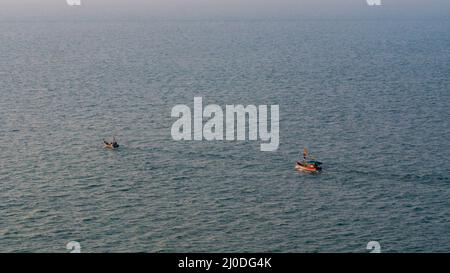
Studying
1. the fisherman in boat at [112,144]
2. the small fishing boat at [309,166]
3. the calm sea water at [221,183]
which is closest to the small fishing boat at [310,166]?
the small fishing boat at [309,166]

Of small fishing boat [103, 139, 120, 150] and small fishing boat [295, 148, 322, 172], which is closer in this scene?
small fishing boat [295, 148, 322, 172]

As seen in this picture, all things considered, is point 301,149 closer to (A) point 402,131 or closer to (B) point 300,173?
(B) point 300,173

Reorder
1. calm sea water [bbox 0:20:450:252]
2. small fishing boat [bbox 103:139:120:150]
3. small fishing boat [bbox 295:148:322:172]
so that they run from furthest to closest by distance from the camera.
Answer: small fishing boat [bbox 103:139:120:150], small fishing boat [bbox 295:148:322:172], calm sea water [bbox 0:20:450:252]

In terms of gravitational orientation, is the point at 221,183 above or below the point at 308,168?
below

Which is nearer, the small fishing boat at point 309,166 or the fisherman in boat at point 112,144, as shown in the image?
the small fishing boat at point 309,166

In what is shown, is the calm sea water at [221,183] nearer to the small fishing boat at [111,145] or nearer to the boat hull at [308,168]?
the boat hull at [308,168]

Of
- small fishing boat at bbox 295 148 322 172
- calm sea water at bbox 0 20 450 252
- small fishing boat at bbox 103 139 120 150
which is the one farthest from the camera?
small fishing boat at bbox 103 139 120 150

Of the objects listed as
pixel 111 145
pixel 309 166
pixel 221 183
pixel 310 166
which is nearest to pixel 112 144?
pixel 111 145

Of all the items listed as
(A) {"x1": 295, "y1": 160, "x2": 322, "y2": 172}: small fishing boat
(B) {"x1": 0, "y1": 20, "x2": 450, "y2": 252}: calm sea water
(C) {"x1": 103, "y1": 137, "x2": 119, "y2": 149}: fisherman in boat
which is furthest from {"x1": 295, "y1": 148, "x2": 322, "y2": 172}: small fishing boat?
(C) {"x1": 103, "y1": 137, "x2": 119, "y2": 149}: fisherman in boat

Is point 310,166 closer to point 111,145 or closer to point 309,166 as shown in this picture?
point 309,166

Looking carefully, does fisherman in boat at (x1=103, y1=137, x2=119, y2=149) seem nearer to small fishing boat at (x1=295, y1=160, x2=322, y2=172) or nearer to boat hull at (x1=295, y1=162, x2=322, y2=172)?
boat hull at (x1=295, y1=162, x2=322, y2=172)

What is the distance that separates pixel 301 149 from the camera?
455 ft

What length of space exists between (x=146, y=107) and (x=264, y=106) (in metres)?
30.6
